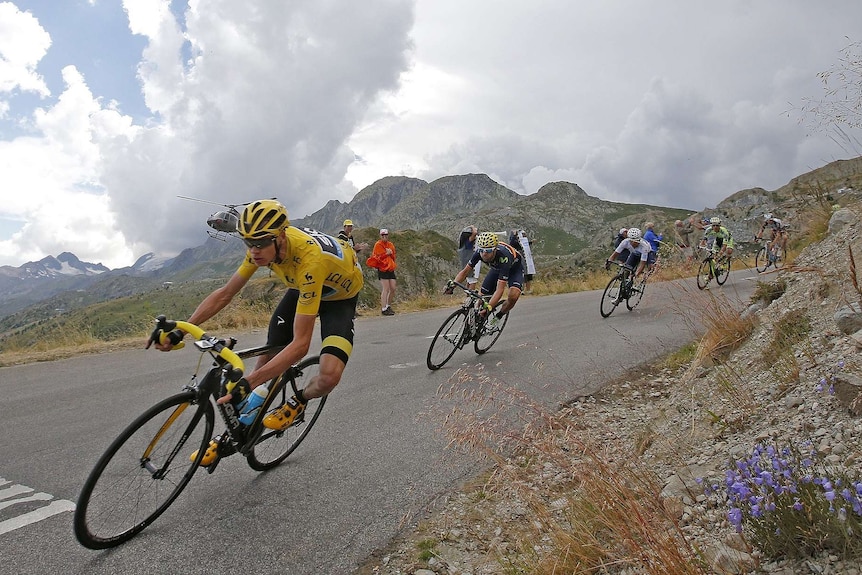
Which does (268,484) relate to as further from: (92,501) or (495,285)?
(495,285)

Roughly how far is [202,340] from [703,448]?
3462mm

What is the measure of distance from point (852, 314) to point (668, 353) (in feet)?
13.5

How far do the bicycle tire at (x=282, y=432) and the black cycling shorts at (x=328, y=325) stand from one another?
256 mm

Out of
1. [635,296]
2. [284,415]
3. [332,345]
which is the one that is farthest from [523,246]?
[284,415]

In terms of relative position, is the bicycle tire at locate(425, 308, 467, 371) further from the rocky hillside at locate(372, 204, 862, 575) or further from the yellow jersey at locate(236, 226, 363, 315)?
the yellow jersey at locate(236, 226, 363, 315)

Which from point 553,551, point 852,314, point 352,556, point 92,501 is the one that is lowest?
point 352,556

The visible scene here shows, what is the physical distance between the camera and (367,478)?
13.8 feet

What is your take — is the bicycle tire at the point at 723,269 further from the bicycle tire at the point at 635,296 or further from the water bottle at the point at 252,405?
the water bottle at the point at 252,405

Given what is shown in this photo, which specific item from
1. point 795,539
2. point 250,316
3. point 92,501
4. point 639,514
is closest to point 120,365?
point 250,316

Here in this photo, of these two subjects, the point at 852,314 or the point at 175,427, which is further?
the point at 852,314

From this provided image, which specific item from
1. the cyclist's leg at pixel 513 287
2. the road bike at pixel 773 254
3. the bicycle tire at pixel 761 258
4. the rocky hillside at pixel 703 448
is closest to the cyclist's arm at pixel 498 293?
the cyclist's leg at pixel 513 287

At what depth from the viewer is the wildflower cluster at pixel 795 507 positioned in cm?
187

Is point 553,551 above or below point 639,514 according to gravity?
below

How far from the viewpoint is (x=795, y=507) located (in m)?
1.96
